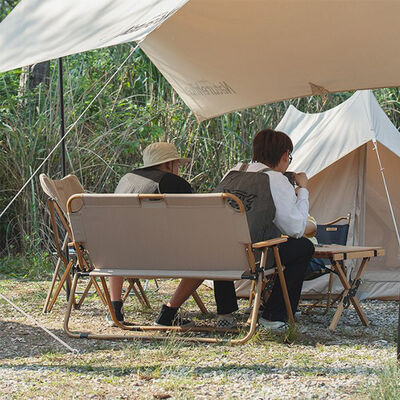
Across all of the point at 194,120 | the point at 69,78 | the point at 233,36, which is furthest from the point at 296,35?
the point at 69,78

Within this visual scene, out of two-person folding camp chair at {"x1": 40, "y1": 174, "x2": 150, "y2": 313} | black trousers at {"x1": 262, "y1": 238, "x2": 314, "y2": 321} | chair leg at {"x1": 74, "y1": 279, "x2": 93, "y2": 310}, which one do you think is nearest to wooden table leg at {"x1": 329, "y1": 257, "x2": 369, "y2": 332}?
black trousers at {"x1": 262, "y1": 238, "x2": 314, "y2": 321}

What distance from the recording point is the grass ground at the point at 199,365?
298cm

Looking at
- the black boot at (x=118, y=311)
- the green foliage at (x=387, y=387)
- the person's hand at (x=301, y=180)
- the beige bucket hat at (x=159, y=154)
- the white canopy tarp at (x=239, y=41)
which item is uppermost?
the white canopy tarp at (x=239, y=41)

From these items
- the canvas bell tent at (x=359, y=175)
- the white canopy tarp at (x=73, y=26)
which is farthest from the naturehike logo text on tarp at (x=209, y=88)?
the white canopy tarp at (x=73, y=26)

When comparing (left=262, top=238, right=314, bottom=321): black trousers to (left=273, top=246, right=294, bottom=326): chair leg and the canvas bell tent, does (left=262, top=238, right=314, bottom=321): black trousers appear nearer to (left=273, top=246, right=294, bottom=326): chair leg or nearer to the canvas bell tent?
(left=273, top=246, right=294, bottom=326): chair leg

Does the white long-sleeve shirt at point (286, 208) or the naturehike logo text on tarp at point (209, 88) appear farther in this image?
the naturehike logo text on tarp at point (209, 88)

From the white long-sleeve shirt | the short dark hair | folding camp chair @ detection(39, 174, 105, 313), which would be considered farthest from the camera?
folding camp chair @ detection(39, 174, 105, 313)

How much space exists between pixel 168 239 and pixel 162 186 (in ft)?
1.74

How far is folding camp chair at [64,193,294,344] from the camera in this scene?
369 centimetres

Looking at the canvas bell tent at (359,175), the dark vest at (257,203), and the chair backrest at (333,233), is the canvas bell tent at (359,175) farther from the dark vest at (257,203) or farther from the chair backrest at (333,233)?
the dark vest at (257,203)

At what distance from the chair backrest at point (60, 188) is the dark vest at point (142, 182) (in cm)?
46

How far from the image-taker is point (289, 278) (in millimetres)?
4207

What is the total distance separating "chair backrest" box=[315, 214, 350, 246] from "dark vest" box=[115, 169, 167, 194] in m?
1.34

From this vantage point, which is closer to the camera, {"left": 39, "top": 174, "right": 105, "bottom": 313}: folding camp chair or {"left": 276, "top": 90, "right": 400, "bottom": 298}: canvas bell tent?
{"left": 39, "top": 174, "right": 105, "bottom": 313}: folding camp chair
